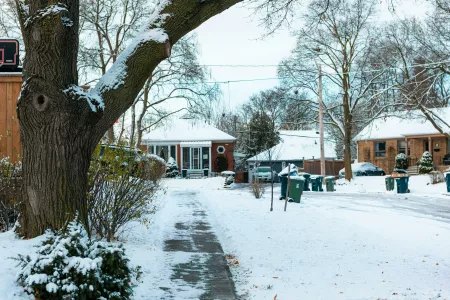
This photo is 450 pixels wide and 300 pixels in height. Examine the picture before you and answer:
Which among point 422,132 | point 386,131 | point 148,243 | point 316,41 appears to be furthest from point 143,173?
point 386,131

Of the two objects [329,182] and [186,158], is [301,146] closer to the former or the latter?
[186,158]

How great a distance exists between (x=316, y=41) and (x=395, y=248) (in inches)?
1180

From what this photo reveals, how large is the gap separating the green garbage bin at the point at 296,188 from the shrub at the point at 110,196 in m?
9.33

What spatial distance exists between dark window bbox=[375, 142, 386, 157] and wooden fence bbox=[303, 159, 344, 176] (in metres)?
4.71

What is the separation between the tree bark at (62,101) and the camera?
5391 millimetres

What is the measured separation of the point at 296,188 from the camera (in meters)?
16.9

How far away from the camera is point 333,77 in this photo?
38344 millimetres

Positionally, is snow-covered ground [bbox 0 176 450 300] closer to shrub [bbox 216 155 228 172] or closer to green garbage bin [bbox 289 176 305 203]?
green garbage bin [bbox 289 176 305 203]

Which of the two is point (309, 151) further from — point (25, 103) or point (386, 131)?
point (25, 103)

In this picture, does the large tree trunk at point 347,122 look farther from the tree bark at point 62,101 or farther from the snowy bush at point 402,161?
the tree bark at point 62,101

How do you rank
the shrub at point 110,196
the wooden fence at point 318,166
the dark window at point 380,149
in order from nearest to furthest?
the shrub at point 110,196 < the dark window at point 380,149 < the wooden fence at point 318,166

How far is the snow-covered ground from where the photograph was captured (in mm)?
5902

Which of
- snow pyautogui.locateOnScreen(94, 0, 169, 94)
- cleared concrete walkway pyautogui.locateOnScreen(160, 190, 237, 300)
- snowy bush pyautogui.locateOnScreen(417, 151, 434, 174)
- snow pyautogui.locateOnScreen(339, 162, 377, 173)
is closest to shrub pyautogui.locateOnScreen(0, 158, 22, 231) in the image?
snow pyautogui.locateOnScreen(94, 0, 169, 94)

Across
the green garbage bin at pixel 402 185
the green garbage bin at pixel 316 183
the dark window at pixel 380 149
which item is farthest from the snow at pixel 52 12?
the dark window at pixel 380 149
